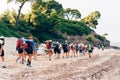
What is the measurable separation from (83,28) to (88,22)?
17.1 metres

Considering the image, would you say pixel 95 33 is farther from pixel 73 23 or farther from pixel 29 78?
pixel 29 78

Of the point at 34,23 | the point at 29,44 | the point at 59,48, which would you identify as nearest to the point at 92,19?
the point at 34,23

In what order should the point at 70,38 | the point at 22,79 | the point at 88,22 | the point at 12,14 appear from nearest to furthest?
the point at 22,79, the point at 12,14, the point at 70,38, the point at 88,22

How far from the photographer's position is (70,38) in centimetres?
12162

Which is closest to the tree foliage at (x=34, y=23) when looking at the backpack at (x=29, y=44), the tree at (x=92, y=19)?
the tree at (x=92, y=19)

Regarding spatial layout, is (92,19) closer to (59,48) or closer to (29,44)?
(59,48)

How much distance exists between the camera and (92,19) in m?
150

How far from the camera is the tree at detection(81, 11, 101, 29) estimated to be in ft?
487

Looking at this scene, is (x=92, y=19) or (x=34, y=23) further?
(x=92, y=19)

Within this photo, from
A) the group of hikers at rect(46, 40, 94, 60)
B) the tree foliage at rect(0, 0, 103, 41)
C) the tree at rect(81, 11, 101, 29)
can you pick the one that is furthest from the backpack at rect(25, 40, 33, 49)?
the tree at rect(81, 11, 101, 29)

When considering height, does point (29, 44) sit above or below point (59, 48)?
above

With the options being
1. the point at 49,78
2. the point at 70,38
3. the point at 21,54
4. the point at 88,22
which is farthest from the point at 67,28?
the point at 49,78

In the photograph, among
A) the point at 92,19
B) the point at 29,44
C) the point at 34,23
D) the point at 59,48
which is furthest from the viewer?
the point at 92,19

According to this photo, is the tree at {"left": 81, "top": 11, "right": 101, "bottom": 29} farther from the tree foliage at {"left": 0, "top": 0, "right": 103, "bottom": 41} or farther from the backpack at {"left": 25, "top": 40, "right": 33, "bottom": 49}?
the backpack at {"left": 25, "top": 40, "right": 33, "bottom": 49}
